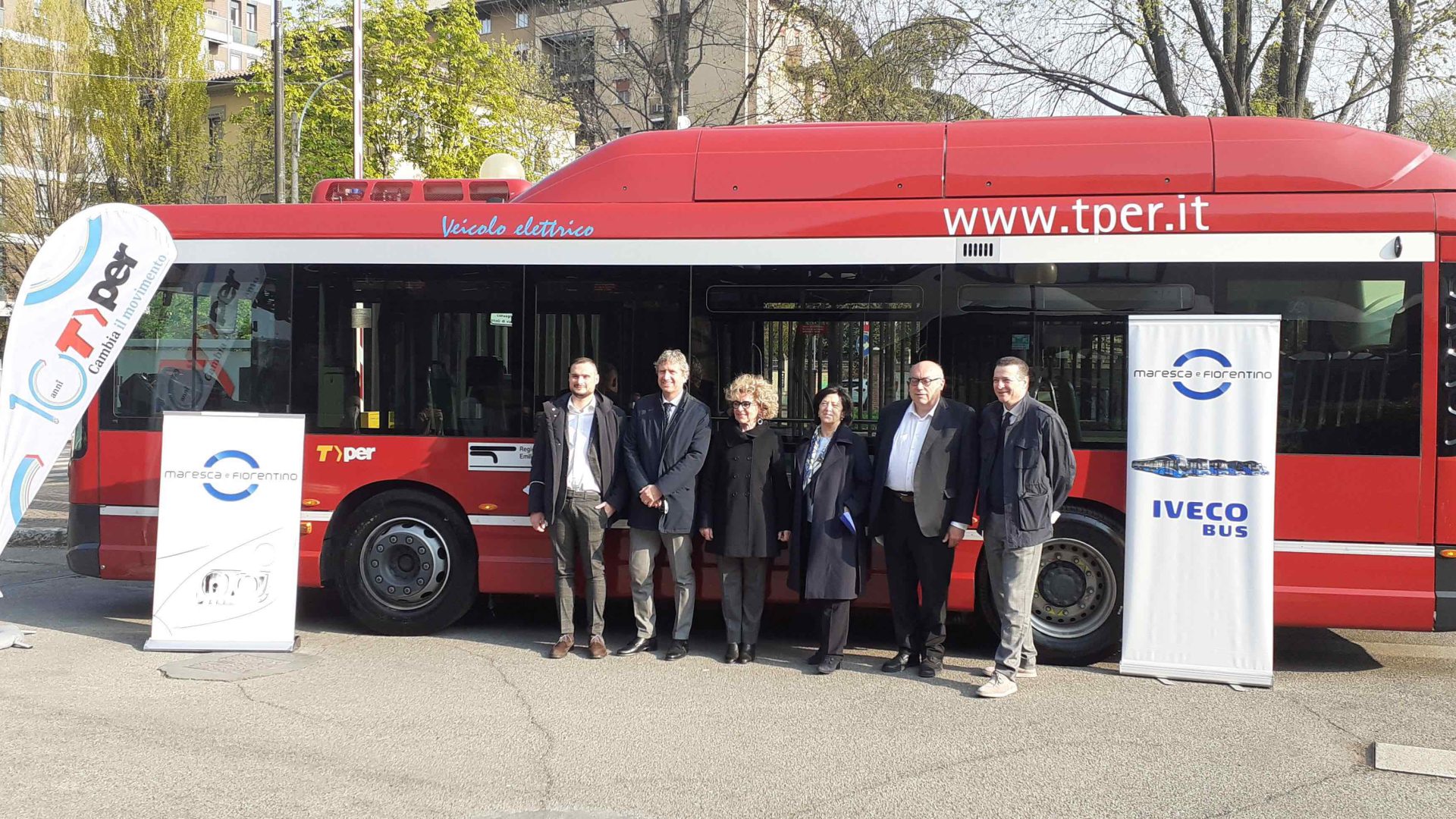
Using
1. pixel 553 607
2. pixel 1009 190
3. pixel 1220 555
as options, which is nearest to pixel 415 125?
pixel 553 607

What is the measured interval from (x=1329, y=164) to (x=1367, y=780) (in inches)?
138

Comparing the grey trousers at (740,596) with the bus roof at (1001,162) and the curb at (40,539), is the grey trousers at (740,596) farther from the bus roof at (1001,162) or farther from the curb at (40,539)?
the curb at (40,539)

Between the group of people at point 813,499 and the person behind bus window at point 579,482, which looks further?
the person behind bus window at point 579,482

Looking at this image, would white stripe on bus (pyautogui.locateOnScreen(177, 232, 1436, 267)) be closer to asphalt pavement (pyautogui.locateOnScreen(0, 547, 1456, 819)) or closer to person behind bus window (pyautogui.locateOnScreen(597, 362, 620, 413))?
person behind bus window (pyautogui.locateOnScreen(597, 362, 620, 413))

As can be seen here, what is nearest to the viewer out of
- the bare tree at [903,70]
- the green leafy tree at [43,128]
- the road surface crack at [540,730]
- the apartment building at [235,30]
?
the road surface crack at [540,730]

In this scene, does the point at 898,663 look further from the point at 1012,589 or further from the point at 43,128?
the point at 43,128

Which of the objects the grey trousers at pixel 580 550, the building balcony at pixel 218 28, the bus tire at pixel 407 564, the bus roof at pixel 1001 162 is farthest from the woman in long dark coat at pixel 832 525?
the building balcony at pixel 218 28

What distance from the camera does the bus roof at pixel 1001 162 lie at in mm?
6465

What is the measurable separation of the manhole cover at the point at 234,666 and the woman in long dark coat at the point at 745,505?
250cm

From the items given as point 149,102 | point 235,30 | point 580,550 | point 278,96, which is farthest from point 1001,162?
point 235,30

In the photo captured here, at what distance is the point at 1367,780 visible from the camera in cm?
466

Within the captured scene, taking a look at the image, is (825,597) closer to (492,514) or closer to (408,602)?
(492,514)

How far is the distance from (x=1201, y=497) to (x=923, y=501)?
1.54 meters

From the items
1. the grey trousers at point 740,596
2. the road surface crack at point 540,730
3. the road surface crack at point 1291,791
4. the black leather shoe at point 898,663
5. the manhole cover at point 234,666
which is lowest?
the manhole cover at point 234,666
